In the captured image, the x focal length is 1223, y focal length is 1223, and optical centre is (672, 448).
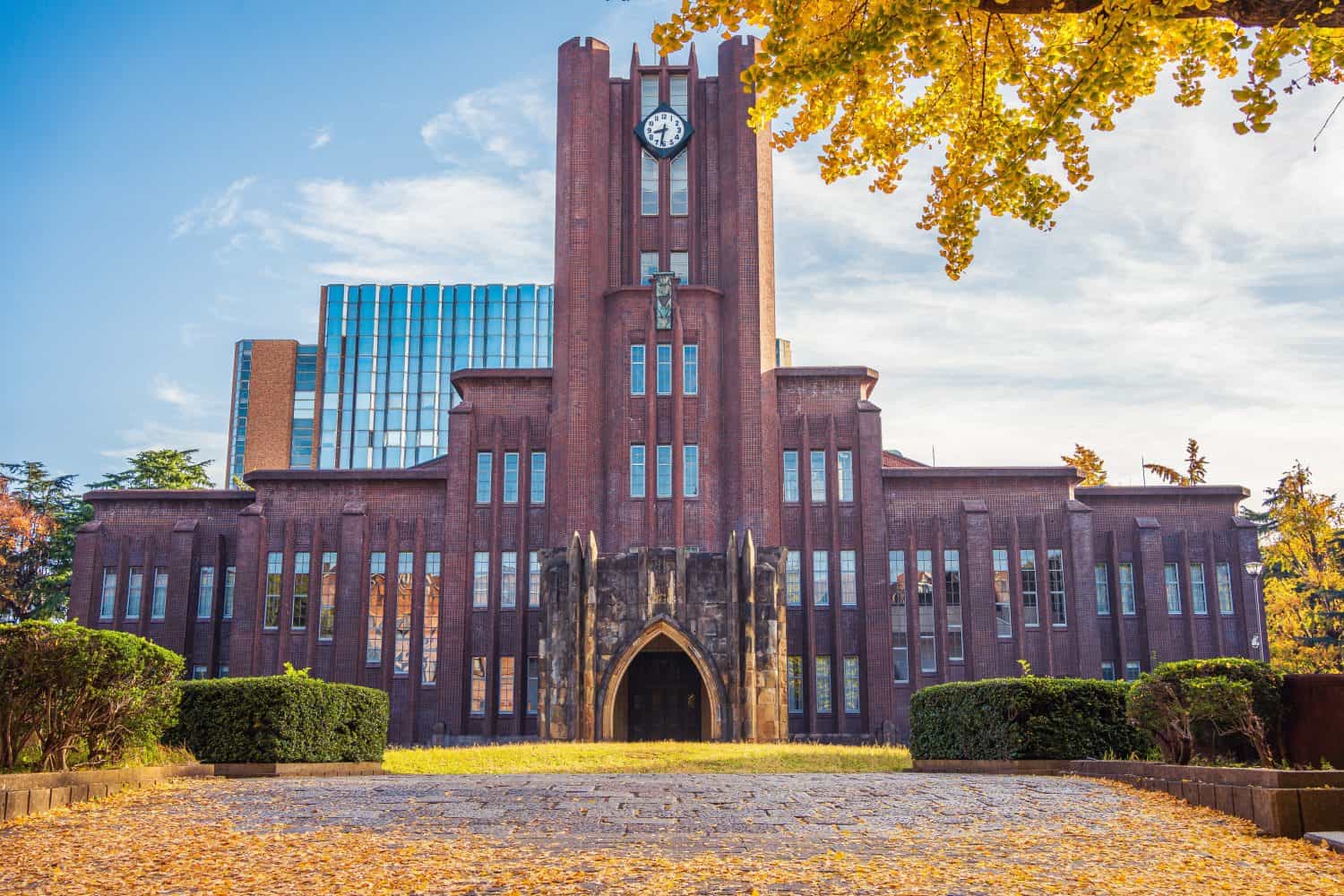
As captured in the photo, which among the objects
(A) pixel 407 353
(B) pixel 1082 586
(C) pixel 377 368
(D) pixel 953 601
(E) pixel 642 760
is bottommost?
(E) pixel 642 760

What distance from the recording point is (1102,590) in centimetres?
4288

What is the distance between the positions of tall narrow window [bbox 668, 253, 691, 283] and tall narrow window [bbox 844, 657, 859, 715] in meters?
14.2

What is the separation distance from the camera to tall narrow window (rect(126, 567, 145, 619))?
1678 inches

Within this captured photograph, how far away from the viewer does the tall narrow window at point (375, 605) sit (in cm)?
4103

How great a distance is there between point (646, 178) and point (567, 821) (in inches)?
1371

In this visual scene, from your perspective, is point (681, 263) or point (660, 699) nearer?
point (660, 699)

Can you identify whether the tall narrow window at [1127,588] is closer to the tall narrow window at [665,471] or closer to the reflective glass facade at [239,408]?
the tall narrow window at [665,471]

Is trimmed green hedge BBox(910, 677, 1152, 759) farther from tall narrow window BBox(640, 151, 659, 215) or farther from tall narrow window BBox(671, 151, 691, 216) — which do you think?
tall narrow window BBox(640, 151, 659, 215)

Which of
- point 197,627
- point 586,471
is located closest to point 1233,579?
point 586,471

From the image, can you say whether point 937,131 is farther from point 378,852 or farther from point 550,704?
point 550,704

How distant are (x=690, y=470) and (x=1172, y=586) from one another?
1768 cm

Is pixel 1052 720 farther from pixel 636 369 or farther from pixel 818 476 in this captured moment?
pixel 636 369

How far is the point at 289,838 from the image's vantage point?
9.93m

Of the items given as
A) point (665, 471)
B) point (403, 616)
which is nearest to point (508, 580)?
point (403, 616)
